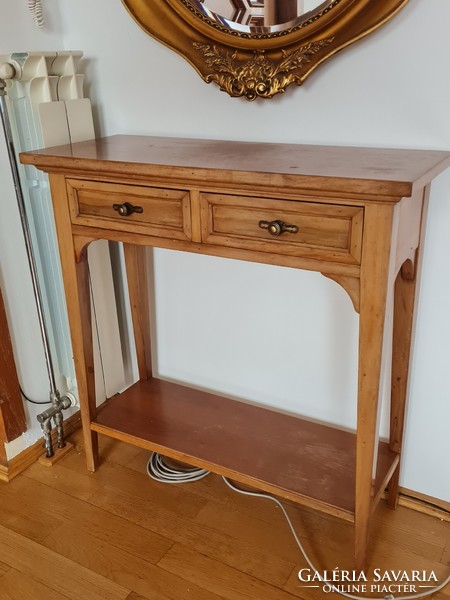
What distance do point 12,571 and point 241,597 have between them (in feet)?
1.95

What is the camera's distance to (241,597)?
1384 millimetres

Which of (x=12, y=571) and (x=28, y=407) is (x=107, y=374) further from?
(x=12, y=571)

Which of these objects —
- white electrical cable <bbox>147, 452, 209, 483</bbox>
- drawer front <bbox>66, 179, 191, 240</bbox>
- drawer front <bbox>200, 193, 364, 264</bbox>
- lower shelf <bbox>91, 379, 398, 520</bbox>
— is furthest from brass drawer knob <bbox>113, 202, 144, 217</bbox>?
white electrical cable <bbox>147, 452, 209, 483</bbox>

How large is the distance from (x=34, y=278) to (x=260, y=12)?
3.14 feet

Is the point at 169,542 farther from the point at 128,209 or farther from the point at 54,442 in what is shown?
the point at 128,209

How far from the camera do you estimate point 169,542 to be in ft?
5.06

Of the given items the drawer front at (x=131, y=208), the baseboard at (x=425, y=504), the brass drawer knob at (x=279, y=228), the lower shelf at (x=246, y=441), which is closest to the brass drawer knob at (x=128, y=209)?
the drawer front at (x=131, y=208)

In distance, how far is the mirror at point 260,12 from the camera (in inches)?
52.4

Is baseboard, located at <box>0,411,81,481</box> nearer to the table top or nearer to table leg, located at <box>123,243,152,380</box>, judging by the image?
table leg, located at <box>123,243,152,380</box>

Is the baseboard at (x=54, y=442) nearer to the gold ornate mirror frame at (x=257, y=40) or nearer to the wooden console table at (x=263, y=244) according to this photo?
the wooden console table at (x=263, y=244)

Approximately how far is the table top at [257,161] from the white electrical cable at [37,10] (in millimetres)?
379

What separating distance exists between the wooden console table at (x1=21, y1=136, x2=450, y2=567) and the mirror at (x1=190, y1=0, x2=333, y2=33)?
280 millimetres

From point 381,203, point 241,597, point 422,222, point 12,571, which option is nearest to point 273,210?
point 381,203

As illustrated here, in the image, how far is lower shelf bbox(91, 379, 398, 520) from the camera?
57.0 inches
